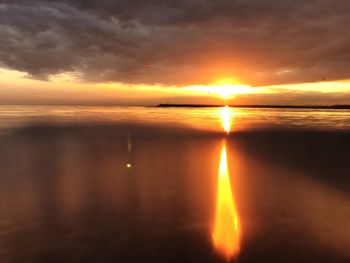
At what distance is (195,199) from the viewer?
1148 cm

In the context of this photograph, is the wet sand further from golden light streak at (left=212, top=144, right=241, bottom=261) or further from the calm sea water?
golden light streak at (left=212, top=144, right=241, bottom=261)

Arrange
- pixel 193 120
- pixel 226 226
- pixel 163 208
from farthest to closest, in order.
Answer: pixel 193 120, pixel 163 208, pixel 226 226

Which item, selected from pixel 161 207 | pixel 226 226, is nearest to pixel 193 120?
pixel 161 207

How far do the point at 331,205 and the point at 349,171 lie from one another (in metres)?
6.85

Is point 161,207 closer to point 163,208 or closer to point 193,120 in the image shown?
point 163,208

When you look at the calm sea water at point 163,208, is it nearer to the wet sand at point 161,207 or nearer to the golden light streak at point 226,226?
the wet sand at point 161,207

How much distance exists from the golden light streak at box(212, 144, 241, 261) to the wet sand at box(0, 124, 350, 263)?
0.21m

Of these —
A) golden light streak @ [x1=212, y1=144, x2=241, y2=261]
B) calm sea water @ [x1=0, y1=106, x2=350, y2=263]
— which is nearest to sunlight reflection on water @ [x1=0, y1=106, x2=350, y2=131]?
calm sea water @ [x1=0, y1=106, x2=350, y2=263]

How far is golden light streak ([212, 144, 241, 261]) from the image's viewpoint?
7.60 m

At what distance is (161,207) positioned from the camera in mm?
10414

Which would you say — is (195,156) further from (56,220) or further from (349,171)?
(56,220)

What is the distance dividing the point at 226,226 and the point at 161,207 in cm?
253

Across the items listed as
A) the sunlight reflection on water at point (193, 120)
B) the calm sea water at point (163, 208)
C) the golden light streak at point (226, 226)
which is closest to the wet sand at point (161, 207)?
the calm sea water at point (163, 208)

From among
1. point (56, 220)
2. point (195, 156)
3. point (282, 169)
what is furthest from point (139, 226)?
point (195, 156)
